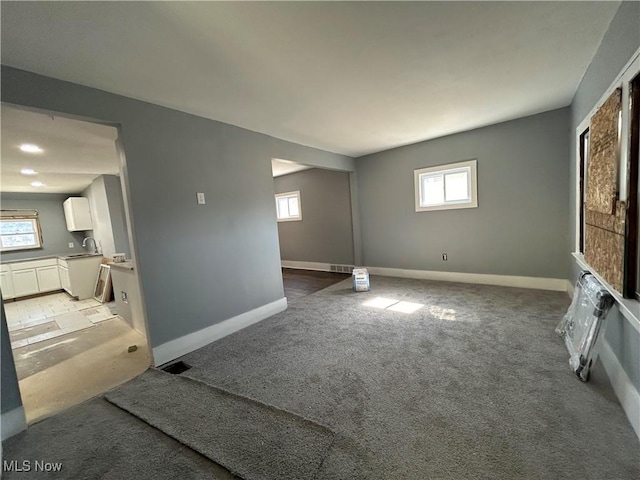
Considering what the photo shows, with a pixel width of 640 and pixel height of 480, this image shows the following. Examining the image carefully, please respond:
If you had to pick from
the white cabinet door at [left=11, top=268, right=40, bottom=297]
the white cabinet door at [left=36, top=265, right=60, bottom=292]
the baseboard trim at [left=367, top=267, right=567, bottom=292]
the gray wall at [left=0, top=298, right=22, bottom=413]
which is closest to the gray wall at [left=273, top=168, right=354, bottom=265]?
the baseboard trim at [left=367, top=267, right=567, bottom=292]

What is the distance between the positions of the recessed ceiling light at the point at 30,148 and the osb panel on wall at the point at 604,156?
5.47 metres

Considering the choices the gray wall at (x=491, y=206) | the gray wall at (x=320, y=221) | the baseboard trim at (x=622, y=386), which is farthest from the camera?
the gray wall at (x=320, y=221)

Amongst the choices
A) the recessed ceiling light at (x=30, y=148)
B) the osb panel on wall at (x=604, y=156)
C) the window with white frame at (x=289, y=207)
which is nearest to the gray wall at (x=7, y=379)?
the recessed ceiling light at (x=30, y=148)

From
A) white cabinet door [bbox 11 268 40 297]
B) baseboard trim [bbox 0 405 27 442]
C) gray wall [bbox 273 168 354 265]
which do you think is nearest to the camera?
baseboard trim [bbox 0 405 27 442]

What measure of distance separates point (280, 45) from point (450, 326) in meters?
3.05

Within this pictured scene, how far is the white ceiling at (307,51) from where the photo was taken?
4.87ft

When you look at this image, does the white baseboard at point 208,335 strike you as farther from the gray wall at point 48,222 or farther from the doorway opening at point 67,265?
the gray wall at point 48,222

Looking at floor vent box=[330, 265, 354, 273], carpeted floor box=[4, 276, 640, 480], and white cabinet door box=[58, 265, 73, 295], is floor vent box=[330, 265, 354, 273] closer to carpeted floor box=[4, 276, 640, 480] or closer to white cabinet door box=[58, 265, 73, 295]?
carpeted floor box=[4, 276, 640, 480]

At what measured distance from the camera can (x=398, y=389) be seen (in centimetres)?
192

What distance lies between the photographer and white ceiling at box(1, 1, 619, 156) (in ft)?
4.87

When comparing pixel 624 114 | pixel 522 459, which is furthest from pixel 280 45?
pixel 522 459

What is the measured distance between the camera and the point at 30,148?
3213mm

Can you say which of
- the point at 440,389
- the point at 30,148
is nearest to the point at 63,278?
the point at 30,148

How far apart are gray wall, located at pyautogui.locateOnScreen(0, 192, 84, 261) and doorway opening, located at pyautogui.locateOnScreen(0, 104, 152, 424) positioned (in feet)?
0.06
